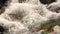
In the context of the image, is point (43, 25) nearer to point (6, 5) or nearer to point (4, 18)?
point (4, 18)

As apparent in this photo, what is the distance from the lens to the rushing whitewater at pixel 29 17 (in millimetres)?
7262

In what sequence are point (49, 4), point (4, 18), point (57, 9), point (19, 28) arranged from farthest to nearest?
1. point (49, 4)
2. point (57, 9)
3. point (4, 18)
4. point (19, 28)

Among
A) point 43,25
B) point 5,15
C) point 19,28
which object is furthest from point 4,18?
point 43,25

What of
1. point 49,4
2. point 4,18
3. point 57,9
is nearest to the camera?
point 4,18

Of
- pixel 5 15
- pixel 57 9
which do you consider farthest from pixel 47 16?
pixel 5 15

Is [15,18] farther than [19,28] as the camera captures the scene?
Yes

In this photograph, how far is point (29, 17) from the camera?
7.87m

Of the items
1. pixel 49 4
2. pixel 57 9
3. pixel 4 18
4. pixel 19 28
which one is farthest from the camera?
pixel 49 4

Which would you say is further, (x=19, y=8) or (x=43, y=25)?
(x=19, y=8)

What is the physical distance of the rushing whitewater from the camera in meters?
7.26

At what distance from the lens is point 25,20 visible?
773 centimetres

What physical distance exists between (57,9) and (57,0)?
0.77 metres

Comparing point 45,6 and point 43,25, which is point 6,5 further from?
point 43,25

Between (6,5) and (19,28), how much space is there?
186cm
